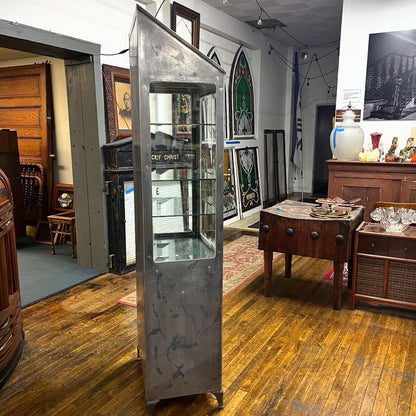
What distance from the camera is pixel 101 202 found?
4.01m

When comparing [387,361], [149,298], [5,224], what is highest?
[5,224]

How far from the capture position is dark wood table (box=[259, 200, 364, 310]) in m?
3.19

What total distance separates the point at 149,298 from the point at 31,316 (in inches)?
67.7

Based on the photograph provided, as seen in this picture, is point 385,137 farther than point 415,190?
Yes

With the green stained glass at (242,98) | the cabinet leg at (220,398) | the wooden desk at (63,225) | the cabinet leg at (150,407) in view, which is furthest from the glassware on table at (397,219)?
the green stained glass at (242,98)

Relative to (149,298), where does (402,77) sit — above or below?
above

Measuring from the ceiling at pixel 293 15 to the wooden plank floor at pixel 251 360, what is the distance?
160 inches

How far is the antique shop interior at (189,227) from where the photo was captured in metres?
2.03

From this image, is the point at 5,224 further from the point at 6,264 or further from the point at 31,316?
the point at 31,316

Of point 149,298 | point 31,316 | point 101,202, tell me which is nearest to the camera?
point 149,298

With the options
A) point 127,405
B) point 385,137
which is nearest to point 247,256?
point 385,137

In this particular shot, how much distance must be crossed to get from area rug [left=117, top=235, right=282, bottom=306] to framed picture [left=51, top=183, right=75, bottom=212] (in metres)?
1.92

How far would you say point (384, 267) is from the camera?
126 inches

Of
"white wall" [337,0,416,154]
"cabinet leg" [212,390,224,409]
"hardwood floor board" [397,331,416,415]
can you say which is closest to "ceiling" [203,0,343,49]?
"white wall" [337,0,416,154]
